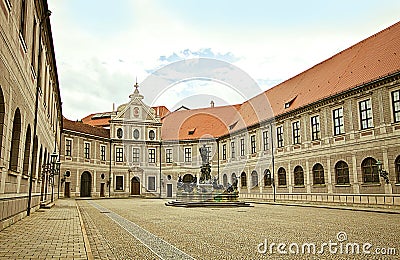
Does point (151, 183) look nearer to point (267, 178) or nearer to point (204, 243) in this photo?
point (267, 178)

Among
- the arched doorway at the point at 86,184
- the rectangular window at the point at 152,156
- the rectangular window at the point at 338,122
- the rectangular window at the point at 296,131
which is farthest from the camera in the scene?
the rectangular window at the point at 152,156

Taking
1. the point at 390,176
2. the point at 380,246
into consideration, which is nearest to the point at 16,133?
the point at 380,246

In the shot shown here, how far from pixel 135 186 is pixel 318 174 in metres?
31.4

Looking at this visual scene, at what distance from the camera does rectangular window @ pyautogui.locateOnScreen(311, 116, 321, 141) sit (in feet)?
106

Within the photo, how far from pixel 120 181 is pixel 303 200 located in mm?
29638

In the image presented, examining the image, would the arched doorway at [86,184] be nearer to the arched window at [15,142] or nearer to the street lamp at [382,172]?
the street lamp at [382,172]

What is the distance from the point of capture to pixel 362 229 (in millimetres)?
12984

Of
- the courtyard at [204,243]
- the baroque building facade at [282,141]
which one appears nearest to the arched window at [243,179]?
the baroque building facade at [282,141]

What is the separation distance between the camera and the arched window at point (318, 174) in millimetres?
31370

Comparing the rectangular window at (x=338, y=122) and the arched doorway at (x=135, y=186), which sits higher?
the rectangular window at (x=338, y=122)

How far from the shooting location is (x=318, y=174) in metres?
31.8

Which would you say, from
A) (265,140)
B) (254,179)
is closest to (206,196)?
(265,140)

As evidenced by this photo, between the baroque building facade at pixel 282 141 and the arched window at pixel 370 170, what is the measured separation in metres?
0.07

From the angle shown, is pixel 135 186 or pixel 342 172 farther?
pixel 135 186
